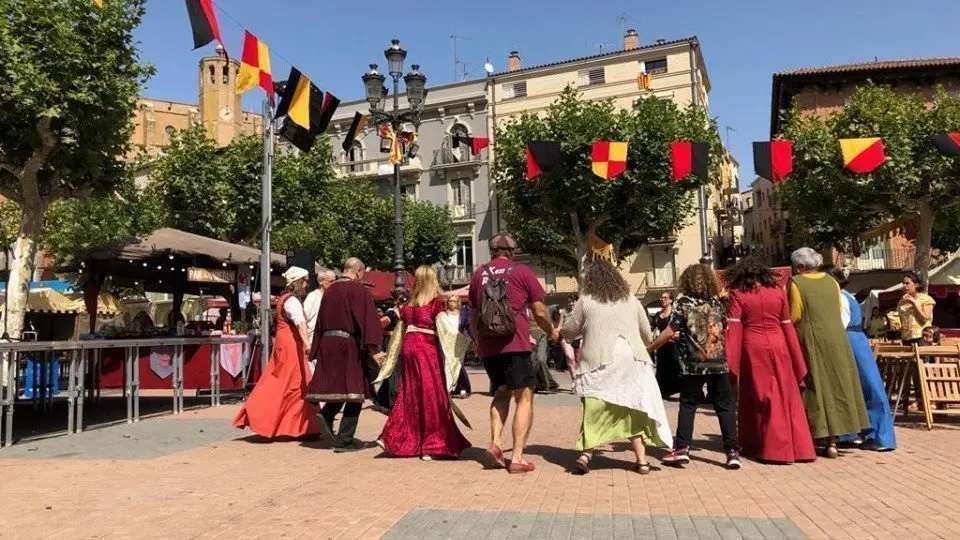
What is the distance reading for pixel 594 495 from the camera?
4.86 m

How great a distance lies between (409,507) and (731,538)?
1.92 metres

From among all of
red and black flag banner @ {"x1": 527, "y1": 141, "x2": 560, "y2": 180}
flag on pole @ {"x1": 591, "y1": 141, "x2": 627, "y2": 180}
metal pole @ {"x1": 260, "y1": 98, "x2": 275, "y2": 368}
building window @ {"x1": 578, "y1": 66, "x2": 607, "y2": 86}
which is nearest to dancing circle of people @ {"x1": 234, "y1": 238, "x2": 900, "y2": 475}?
metal pole @ {"x1": 260, "y1": 98, "x2": 275, "y2": 368}

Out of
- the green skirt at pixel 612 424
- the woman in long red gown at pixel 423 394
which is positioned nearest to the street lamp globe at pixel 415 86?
the woman in long red gown at pixel 423 394

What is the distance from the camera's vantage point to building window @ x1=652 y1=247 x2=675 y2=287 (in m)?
42.1

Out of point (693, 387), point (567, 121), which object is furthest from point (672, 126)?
point (693, 387)

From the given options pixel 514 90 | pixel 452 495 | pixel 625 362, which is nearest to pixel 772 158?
pixel 625 362

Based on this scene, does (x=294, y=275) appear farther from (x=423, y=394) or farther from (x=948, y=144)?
(x=948, y=144)

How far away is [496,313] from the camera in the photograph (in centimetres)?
562

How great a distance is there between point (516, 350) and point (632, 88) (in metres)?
39.1

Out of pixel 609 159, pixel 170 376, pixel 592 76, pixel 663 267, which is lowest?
pixel 170 376

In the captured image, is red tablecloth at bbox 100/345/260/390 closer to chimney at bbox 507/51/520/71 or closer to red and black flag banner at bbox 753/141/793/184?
red and black flag banner at bbox 753/141/793/184

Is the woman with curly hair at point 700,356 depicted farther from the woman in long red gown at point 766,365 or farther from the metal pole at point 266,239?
the metal pole at point 266,239

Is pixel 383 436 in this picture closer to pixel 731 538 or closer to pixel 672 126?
pixel 731 538

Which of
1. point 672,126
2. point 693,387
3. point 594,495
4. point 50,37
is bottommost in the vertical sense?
point 594,495
